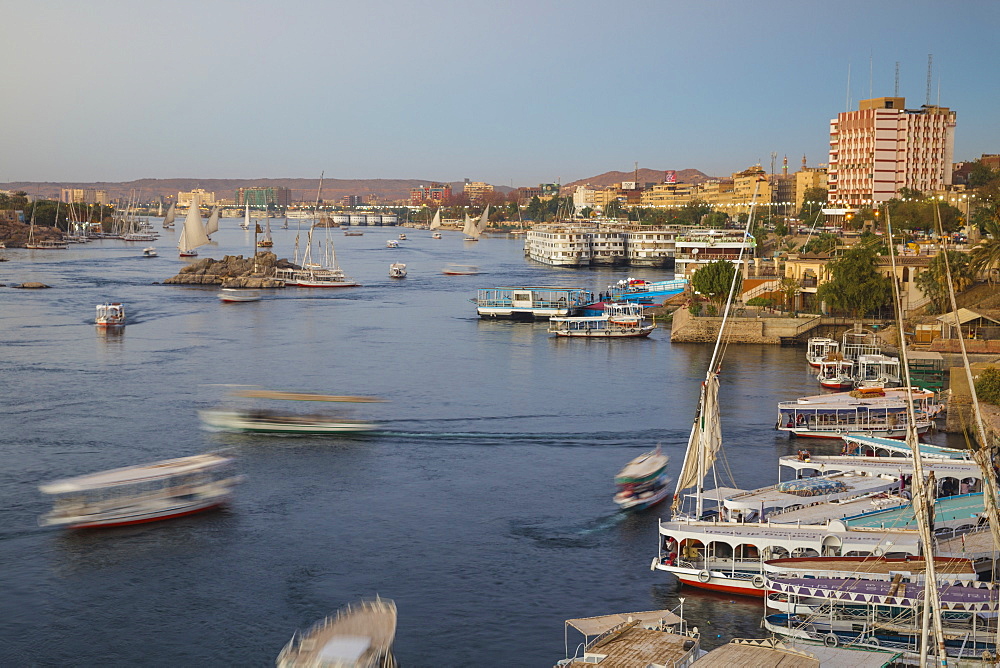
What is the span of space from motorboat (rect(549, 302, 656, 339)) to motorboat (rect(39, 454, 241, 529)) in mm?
12889

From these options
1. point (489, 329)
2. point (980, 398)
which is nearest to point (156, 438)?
point (980, 398)

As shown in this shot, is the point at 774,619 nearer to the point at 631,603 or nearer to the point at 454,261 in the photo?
the point at 631,603

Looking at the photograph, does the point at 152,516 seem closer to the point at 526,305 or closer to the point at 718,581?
the point at 718,581

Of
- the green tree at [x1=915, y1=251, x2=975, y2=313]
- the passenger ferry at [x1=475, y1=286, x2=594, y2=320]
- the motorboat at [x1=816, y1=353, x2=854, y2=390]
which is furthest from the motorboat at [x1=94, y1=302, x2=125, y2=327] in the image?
the green tree at [x1=915, y1=251, x2=975, y2=313]

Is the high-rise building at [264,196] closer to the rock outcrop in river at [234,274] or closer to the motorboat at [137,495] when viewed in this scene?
the rock outcrop in river at [234,274]

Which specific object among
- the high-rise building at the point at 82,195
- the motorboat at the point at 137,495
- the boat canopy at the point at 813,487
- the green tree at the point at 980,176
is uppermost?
the high-rise building at the point at 82,195

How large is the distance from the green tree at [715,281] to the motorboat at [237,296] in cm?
1234

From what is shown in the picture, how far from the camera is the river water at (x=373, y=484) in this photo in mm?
7383

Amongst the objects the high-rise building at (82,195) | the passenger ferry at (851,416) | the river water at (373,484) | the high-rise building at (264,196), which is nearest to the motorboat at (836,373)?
the river water at (373,484)

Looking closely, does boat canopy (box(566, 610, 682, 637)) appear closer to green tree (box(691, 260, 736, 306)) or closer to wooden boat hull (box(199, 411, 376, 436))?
wooden boat hull (box(199, 411, 376, 436))

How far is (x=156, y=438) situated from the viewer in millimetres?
12273

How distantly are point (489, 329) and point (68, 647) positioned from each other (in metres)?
16.6

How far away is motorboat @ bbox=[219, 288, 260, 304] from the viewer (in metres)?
28.5

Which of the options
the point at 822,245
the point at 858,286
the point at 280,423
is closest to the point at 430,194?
the point at 822,245
